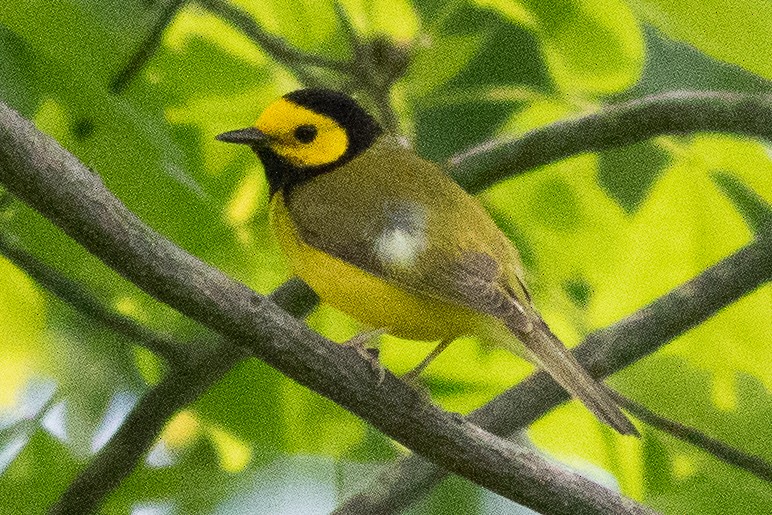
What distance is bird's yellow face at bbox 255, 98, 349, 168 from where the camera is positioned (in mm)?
1494

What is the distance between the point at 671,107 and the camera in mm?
1464

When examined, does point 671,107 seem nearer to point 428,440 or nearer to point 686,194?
point 686,194

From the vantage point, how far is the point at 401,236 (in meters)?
1.40

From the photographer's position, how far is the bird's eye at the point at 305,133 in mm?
1604

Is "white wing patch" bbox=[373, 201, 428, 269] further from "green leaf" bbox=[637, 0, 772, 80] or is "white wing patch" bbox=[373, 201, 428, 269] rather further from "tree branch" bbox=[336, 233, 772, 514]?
"green leaf" bbox=[637, 0, 772, 80]

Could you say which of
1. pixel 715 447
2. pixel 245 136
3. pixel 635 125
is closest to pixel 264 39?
pixel 245 136

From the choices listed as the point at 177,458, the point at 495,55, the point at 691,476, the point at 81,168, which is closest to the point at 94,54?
the point at 81,168

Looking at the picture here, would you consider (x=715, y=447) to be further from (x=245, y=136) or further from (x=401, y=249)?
(x=245, y=136)

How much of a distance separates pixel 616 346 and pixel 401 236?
0.30 metres

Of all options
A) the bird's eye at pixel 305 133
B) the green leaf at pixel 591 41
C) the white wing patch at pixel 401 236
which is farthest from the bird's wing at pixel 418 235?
the green leaf at pixel 591 41

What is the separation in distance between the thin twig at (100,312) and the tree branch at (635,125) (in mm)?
485

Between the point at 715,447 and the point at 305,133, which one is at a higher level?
the point at 305,133

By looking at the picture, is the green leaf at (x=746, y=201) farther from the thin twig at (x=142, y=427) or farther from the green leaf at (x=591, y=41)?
the thin twig at (x=142, y=427)

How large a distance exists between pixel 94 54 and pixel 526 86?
0.62 m
